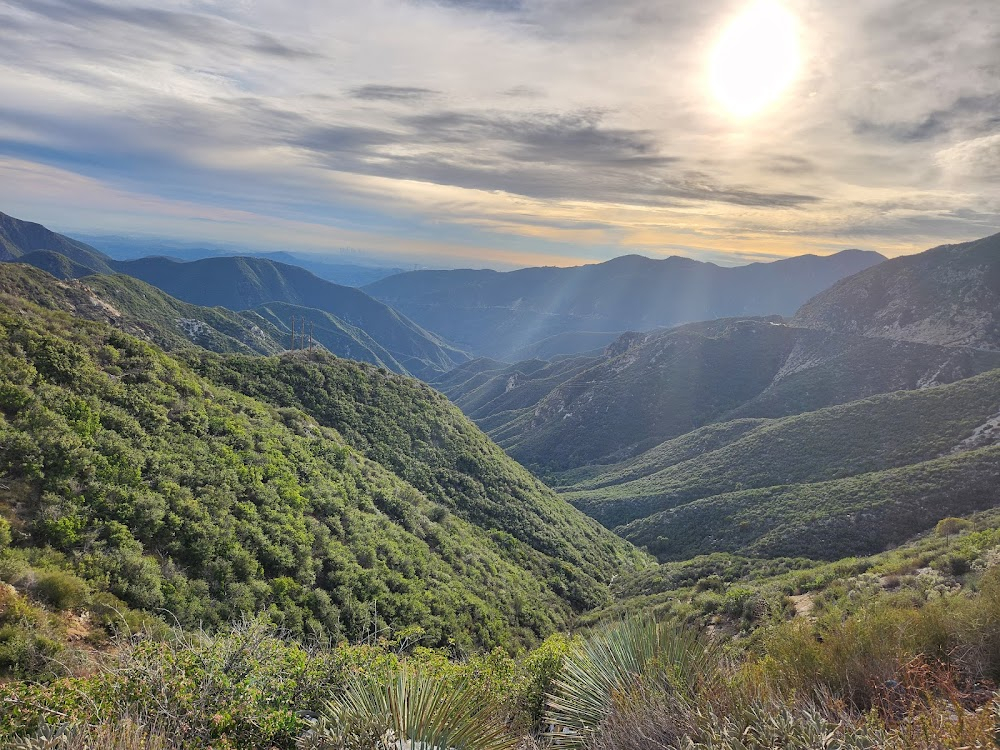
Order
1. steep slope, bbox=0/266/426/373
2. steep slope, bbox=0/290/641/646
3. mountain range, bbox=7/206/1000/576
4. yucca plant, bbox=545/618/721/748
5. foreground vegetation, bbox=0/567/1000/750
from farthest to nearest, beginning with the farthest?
1. steep slope, bbox=0/266/426/373
2. mountain range, bbox=7/206/1000/576
3. steep slope, bbox=0/290/641/646
4. yucca plant, bbox=545/618/721/748
5. foreground vegetation, bbox=0/567/1000/750

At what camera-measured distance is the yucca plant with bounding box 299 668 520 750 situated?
4383 millimetres

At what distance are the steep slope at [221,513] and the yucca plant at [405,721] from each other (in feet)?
17.3

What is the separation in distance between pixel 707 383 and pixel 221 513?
104 m

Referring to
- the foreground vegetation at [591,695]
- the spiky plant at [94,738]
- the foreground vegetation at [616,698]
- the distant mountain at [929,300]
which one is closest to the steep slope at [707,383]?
the distant mountain at [929,300]

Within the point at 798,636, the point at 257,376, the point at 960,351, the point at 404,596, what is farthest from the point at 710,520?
the point at 960,351

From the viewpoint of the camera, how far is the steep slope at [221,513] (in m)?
9.98

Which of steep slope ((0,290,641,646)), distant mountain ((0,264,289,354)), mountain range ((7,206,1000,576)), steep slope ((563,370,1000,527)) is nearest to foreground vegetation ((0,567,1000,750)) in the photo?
steep slope ((0,290,641,646))

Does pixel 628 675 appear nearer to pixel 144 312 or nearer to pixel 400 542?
pixel 400 542

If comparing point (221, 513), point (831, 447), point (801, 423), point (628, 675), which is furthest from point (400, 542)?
point (801, 423)

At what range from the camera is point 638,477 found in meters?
70.9

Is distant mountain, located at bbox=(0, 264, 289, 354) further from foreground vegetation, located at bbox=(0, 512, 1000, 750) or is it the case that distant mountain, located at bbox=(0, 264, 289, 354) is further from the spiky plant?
the spiky plant

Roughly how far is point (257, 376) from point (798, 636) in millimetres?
32083

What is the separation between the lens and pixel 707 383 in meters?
103

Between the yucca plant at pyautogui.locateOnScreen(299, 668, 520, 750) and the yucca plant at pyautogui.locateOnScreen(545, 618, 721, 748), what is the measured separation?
753 mm
